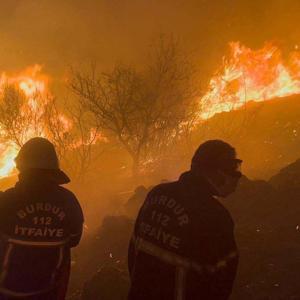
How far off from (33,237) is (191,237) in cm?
128

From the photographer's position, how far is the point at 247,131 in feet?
73.0

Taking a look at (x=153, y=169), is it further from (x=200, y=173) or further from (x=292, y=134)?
(x=200, y=173)

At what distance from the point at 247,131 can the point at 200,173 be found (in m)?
20.4

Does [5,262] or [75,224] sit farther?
[75,224]

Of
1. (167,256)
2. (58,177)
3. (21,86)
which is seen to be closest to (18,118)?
(21,86)

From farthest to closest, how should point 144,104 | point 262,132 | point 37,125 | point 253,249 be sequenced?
point 262,132
point 37,125
point 144,104
point 253,249

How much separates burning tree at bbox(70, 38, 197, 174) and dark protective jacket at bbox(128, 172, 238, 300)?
616 inches

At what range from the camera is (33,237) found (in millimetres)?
2971

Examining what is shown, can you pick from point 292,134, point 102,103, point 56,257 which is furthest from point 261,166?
point 56,257

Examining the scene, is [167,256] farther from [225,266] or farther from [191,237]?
[225,266]

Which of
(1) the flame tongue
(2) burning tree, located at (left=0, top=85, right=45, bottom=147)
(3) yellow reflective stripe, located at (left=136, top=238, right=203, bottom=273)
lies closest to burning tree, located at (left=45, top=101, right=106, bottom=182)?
(2) burning tree, located at (left=0, top=85, right=45, bottom=147)

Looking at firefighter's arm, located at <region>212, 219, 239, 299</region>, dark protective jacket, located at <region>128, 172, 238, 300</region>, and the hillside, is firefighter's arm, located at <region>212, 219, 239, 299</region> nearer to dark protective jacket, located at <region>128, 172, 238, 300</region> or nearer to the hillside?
dark protective jacket, located at <region>128, 172, 238, 300</region>

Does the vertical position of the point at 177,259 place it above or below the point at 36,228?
below

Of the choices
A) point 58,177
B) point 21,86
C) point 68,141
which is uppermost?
point 21,86
